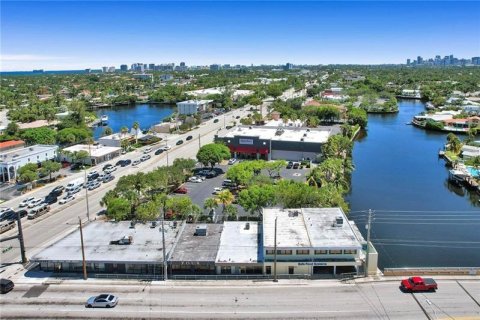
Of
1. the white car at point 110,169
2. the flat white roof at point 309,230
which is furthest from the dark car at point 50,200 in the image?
the flat white roof at point 309,230

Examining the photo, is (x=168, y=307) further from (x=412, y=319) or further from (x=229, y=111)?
(x=229, y=111)

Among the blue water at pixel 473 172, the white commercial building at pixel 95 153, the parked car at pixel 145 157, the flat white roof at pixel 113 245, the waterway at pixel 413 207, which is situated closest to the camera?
the flat white roof at pixel 113 245

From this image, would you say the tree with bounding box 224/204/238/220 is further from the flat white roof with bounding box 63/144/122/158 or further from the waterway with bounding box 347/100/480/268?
the flat white roof with bounding box 63/144/122/158

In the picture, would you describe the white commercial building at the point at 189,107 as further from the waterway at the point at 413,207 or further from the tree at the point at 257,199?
the tree at the point at 257,199

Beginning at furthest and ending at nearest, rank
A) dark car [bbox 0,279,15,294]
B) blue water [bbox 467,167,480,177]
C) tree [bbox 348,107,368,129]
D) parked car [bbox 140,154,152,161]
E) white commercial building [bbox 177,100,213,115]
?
white commercial building [bbox 177,100,213,115] → tree [bbox 348,107,368,129] → parked car [bbox 140,154,152,161] → blue water [bbox 467,167,480,177] → dark car [bbox 0,279,15,294]

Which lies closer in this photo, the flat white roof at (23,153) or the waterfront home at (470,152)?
the flat white roof at (23,153)

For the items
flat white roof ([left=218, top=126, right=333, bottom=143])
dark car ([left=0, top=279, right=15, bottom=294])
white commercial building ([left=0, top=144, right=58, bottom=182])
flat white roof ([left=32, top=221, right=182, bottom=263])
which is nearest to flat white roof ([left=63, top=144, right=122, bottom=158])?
white commercial building ([left=0, top=144, right=58, bottom=182])

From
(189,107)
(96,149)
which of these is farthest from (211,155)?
(189,107)
